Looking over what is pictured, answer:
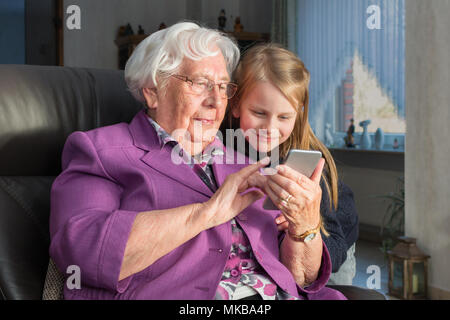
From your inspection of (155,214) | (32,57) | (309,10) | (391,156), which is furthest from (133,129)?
(32,57)

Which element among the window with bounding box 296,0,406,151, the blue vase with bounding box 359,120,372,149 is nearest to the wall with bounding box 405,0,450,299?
the window with bounding box 296,0,406,151

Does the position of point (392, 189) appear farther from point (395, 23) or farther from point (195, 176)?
point (195, 176)

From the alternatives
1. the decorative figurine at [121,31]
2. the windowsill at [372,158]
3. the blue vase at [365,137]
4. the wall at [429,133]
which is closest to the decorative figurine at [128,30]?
the decorative figurine at [121,31]

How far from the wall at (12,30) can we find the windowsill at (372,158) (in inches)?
143

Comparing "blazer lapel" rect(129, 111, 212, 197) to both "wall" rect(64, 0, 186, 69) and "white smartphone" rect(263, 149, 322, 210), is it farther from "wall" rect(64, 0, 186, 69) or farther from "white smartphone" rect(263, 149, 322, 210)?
"wall" rect(64, 0, 186, 69)

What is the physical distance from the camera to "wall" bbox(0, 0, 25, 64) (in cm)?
559

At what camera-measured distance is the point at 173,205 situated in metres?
1.26

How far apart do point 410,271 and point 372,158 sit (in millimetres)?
1706

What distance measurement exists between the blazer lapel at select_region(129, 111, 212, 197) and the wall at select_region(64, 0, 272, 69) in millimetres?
4751

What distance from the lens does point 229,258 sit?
4.31ft

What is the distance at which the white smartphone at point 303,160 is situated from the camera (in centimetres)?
112

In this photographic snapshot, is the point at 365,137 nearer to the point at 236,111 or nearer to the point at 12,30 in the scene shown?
the point at 236,111

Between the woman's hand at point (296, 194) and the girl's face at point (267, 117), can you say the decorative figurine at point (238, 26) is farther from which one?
the woman's hand at point (296, 194)

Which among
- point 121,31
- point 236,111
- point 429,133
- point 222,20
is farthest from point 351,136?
point 236,111
